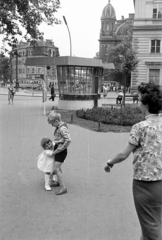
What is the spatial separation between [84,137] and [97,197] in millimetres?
5934

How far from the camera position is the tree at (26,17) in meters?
17.2

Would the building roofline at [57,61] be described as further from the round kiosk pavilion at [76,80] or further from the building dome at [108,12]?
the building dome at [108,12]

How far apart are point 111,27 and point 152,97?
500 feet

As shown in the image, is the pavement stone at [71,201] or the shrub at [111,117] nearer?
the pavement stone at [71,201]

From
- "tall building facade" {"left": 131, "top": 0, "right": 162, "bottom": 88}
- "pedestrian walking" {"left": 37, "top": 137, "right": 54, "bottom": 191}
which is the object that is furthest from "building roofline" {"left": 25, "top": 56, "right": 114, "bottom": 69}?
"tall building facade" {"left": 131, "top": 0, "right": 162, "bottom": 88}

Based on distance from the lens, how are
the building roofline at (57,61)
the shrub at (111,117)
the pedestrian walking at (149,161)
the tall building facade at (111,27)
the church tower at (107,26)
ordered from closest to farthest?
the pedestrian walking at (149,161)
the shrub at (111,117)
the building roofline at (57,61)
the tall building facade at (111,27)
the church tower at (107,26)

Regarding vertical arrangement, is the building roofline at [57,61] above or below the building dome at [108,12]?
below

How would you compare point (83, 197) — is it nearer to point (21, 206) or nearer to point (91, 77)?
point (21, 206)

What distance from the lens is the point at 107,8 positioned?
155 metres

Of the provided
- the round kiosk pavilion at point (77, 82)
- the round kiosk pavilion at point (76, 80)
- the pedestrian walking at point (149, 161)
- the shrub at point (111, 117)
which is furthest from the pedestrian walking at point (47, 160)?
the round kiosk pavilion at point (77, 82)

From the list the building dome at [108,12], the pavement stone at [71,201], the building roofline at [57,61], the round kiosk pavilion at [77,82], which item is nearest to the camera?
the pavement stone at [71,201]

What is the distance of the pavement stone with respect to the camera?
13.7 ft

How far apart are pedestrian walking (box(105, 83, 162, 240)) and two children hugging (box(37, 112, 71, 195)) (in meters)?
2.40

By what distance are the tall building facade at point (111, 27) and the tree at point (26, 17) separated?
110m
